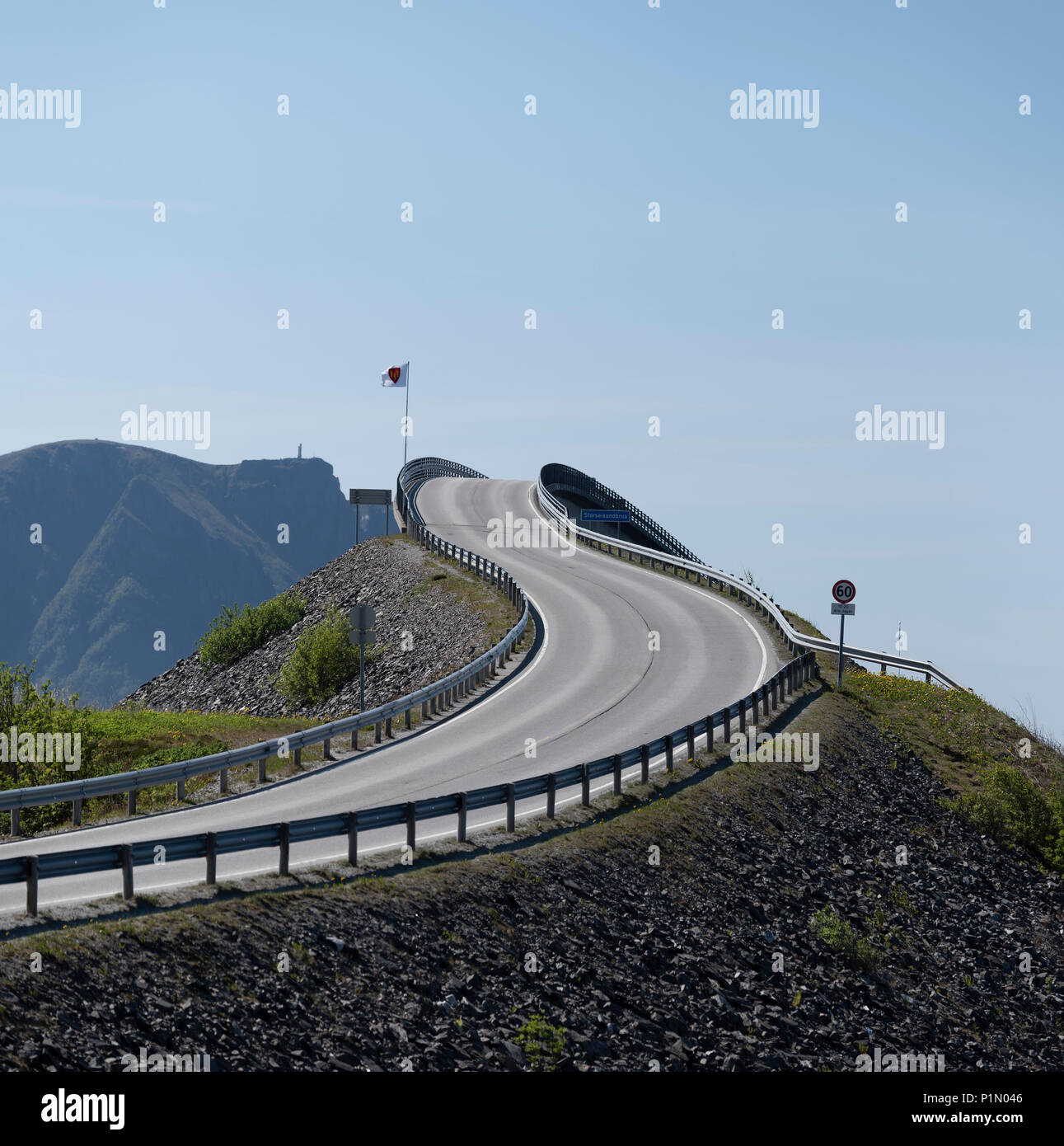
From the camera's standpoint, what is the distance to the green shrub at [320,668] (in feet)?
132

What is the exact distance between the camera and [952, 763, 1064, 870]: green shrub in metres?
26.4

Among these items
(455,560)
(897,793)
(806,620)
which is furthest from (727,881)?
(455,560)

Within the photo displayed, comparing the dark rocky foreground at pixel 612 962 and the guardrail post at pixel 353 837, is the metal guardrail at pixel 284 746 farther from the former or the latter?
the dark rocky foreground at pixel 612 962

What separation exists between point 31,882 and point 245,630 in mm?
38984

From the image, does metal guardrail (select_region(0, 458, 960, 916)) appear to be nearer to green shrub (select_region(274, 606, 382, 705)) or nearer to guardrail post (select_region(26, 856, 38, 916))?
guardrail post (select_region(26, 856, 38, 916))

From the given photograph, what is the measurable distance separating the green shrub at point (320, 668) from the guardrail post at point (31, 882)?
27200 mm

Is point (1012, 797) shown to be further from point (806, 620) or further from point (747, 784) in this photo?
point (806, 620)

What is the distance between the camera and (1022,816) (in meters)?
27.0
